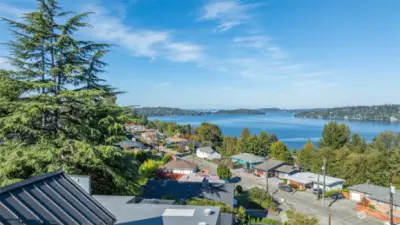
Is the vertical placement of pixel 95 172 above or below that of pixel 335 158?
above

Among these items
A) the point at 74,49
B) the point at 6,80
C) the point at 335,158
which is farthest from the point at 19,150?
the point at 335,158

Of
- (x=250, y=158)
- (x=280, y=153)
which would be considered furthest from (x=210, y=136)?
(x=280, y=153)

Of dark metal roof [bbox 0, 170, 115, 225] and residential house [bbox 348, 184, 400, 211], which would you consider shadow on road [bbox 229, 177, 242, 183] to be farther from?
dark metal roof [bbox 0, 170, 115, 225]

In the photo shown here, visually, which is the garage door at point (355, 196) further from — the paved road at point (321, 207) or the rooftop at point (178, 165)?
the rooftop at point (178, 165)

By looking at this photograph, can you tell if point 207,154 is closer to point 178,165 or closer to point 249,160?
point 249,160

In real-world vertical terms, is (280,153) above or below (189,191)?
below

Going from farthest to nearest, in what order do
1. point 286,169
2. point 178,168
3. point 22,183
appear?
point 286,169, point 178,168, point 22,183

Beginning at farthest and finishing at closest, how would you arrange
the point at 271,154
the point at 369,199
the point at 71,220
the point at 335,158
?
the point at 271,154 → the point at 335,158 → the point at 369,199 → the point at 71,220

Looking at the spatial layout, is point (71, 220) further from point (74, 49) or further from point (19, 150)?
point (74, 49)
